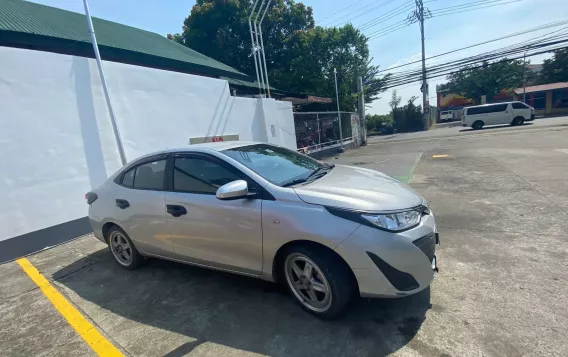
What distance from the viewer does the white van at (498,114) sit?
24.1 metres

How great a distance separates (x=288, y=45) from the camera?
26828 mm

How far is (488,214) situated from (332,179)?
3171 millimetres

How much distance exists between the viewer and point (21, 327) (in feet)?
9.99

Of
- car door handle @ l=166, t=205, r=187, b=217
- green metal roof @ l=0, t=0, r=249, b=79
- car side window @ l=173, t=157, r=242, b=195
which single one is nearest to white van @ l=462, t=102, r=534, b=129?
A: green metal roof @ l=0, t=0, r=249, b=79

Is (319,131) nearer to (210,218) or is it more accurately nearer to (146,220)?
(146,220)

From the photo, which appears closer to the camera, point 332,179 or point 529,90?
point 332,179

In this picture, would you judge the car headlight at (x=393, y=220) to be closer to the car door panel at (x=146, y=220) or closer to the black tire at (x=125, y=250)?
the car door panel at (x=146, y=220)

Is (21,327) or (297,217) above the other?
(297,217)

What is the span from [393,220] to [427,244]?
1.24ft

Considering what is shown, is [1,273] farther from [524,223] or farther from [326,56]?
[326,56]

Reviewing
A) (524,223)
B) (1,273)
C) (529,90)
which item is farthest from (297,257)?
(529,90)

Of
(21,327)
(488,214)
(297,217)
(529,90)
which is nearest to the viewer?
(297,217)

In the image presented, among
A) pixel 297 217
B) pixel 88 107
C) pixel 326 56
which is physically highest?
pixel 326 56

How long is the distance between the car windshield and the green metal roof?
21.9 feet
